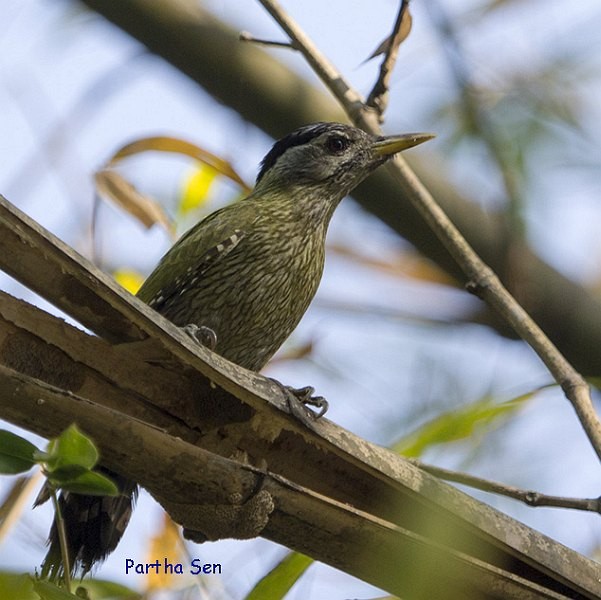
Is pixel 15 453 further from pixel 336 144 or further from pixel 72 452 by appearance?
pixel 336 144

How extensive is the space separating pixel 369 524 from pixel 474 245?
2.47 meters

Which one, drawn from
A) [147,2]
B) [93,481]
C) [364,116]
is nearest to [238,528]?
[93,481]

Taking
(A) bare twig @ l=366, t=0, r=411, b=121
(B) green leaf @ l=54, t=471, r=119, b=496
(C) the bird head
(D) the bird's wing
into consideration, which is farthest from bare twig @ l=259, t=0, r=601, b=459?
(B) green leaf @ l=54, t=471, r=119, b=496

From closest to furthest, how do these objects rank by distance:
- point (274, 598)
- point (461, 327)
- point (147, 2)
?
1. point (274, 598)
2. point (461, 327)
3. point (147, 2)

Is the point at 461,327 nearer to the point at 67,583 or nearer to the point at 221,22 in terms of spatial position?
the point at 221,22

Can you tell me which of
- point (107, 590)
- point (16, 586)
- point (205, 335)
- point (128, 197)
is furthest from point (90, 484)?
point (128, 197)

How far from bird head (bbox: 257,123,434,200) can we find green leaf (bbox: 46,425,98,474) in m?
3.22

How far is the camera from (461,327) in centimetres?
439

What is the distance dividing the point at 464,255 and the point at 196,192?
1472 mm

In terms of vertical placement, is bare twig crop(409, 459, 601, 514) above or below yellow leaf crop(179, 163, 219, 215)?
below

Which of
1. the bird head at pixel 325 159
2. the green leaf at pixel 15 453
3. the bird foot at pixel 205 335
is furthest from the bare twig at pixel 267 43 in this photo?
the green leaf at pixel 15 453

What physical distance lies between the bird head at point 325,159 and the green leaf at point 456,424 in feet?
7.35

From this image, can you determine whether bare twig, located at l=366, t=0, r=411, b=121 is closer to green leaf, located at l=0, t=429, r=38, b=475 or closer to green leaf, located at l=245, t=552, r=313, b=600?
green leaf, located at l=245, t=552, r=313, b=600

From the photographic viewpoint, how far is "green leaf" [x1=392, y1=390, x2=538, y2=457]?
8.05 ft
